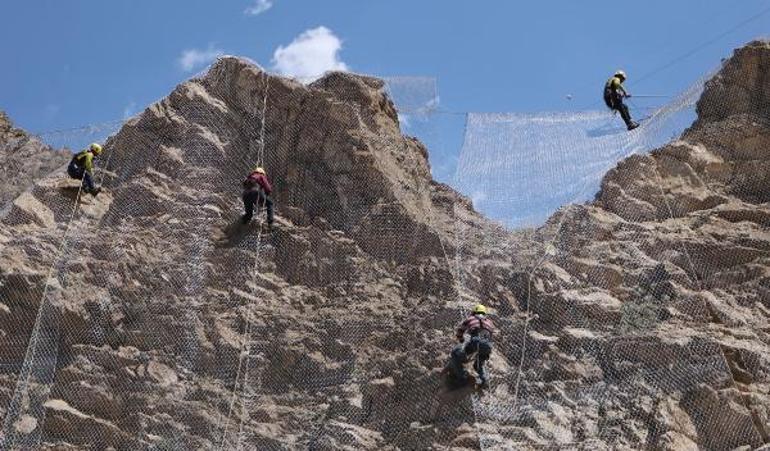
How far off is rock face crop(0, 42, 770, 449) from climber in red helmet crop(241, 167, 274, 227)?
38cm

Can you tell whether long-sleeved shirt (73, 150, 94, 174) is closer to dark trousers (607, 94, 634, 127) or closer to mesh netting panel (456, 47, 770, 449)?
mesh netting panel (456, 47, 770, 449)

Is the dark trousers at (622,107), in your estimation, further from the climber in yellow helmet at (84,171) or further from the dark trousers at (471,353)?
the climber in yellow helmet at (84,171)

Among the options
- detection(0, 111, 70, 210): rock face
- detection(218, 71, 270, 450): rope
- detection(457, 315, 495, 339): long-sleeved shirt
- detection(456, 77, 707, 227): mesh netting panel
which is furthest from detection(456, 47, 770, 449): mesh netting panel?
detection(0, 111, 70, 210): rock face

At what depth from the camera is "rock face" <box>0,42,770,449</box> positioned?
44.8 feet

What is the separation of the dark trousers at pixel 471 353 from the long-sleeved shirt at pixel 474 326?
14cm

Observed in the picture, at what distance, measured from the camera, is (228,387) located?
14.4 metres

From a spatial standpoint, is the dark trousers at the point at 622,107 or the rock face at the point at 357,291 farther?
the dark trousers at the point at 622,107

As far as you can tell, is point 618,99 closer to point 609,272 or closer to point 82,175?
point 609,272

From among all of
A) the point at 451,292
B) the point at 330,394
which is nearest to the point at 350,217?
the point at 451,292

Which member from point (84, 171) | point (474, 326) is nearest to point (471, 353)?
point (474, 326)

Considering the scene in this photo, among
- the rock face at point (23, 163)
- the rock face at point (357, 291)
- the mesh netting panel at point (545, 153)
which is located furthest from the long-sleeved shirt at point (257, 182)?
the rock face at point (23, 163)

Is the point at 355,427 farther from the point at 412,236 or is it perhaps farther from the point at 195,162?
the point at 195,162

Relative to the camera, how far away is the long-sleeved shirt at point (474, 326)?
45.8 ft

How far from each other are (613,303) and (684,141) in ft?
11.7
